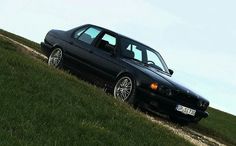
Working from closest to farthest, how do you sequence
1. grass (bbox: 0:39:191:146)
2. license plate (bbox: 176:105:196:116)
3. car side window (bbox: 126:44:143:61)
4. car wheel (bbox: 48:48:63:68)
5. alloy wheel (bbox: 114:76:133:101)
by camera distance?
grass (bbox: 0:39:191:146) < alloy wheel (bbox: 114:76:133:101) < license plate (bbox: 176:105:196:116) < car side window (bbox: 126:44:143:61) < car wheel (bbox: 48:48:63:68)

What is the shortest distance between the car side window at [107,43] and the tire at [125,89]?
3.73 ft

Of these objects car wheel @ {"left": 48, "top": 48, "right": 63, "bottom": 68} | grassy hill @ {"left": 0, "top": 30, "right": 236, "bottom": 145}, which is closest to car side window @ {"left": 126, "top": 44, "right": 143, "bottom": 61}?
car wheel @ {"left": 48, "top": 48, "right": 63, "bottom": 68}

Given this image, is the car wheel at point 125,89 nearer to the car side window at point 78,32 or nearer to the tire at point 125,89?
the tire at point 125,89

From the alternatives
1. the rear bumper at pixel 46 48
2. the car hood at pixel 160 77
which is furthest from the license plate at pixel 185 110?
the rear bumper at pixel 46 48

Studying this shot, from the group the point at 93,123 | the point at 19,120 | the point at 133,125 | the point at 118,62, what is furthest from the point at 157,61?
the point at 19,120

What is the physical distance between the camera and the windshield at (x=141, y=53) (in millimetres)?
13453

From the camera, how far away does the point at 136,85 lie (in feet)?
39.3

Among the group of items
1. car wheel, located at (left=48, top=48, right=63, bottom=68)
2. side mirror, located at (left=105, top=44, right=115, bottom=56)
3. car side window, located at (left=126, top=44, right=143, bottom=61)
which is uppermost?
car side window, located at (left=126, top=44, right=143, bottom=61)

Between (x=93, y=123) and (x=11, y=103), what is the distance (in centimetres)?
131

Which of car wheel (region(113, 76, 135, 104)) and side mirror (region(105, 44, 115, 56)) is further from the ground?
side mirror (region(105, 44, 115, 56))

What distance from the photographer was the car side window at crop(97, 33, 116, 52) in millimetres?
13375

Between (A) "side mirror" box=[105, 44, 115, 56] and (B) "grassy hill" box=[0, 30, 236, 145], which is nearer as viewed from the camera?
(B) "grassy hill" box=[0, 30, 236, 145]

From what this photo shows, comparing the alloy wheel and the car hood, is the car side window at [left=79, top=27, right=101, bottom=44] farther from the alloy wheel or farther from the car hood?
the alloy wheel

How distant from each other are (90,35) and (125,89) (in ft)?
8.07
